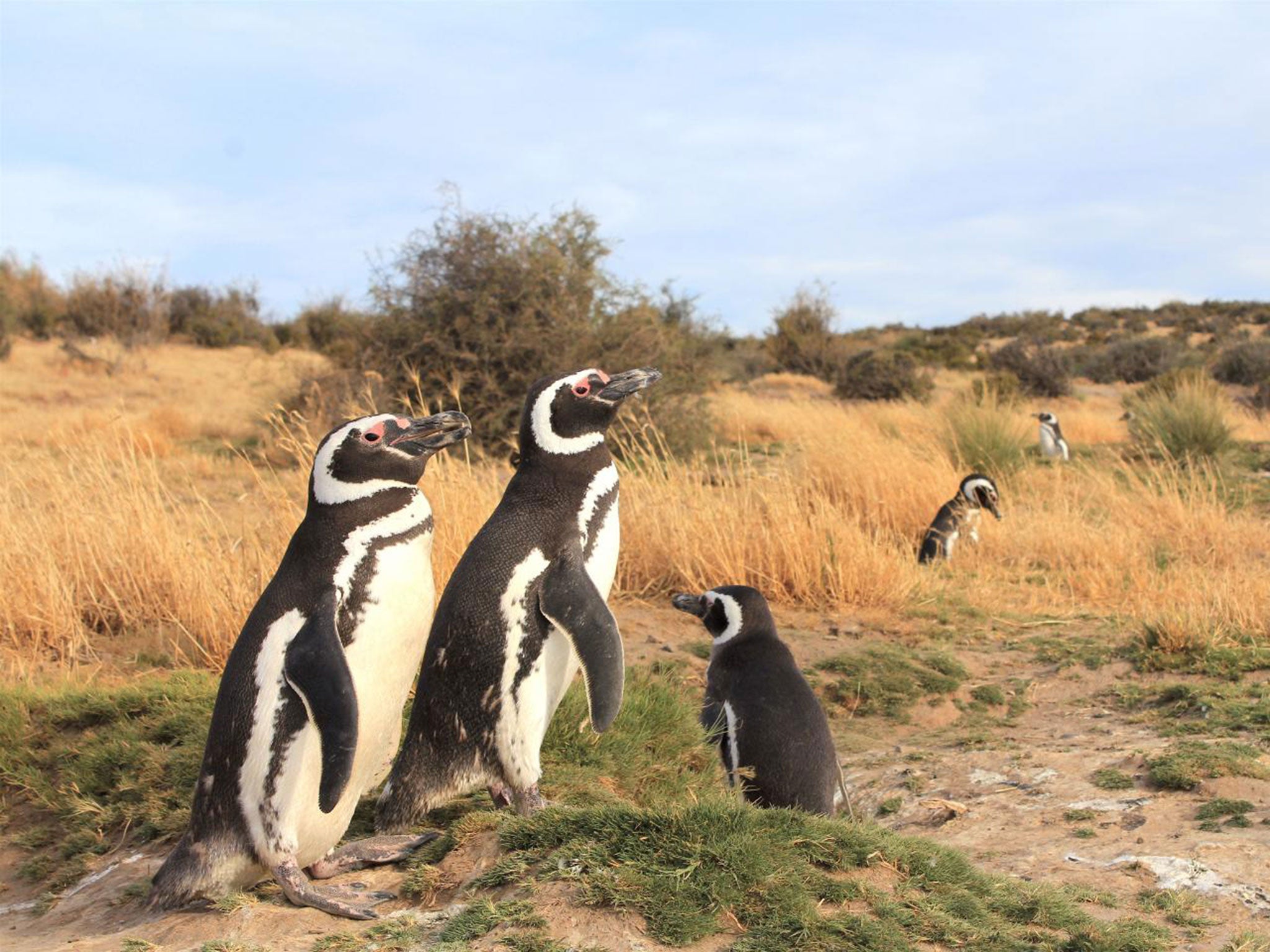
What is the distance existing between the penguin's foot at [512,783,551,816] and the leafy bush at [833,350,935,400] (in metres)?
16.8

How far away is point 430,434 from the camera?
329cm

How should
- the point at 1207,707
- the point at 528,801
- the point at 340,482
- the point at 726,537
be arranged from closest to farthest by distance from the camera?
1. the point at 340,482
2. the point at 528,801
3. the point at 1207,707
4. the point at 726,537

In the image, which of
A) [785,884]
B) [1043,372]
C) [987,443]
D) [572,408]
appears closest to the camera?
[785,884]

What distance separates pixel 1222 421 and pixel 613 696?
12.0 meters

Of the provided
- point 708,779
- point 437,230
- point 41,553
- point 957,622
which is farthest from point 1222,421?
point 41,553

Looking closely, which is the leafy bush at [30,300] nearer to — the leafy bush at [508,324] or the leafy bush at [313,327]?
the leafy bush at [313,327]

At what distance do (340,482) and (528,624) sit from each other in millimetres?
654

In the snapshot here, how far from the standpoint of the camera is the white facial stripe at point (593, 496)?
3.55 metres

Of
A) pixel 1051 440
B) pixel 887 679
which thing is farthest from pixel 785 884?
pixel 1051 440

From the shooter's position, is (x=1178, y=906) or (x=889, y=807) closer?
(x=1178, y=906)

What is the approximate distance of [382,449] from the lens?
10.5 feet

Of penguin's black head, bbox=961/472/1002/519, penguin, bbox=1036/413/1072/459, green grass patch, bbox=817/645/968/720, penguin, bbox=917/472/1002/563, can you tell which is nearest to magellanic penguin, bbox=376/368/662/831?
green grass patch, bbox=817/645/968/720

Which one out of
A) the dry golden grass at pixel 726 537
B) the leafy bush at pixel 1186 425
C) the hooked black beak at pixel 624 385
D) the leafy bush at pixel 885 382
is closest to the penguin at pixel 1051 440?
the dry golden grass at pixel 726 537

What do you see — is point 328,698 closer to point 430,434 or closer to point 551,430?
point 430,434
